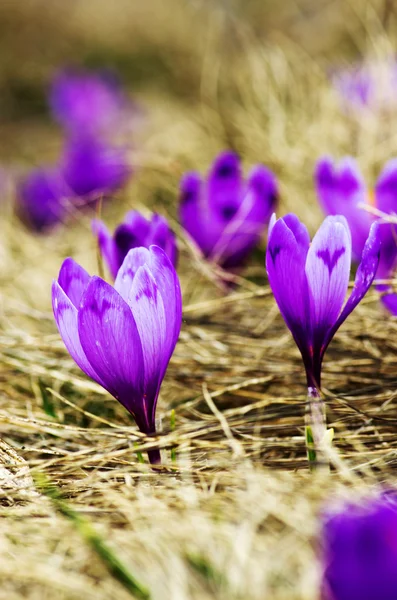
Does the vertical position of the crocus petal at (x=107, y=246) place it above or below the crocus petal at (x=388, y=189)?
below

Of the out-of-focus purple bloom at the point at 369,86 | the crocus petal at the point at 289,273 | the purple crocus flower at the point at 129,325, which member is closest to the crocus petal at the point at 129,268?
the purple crocus flower at the point at 129,325

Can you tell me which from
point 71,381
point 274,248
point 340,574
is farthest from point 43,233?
point 340,574

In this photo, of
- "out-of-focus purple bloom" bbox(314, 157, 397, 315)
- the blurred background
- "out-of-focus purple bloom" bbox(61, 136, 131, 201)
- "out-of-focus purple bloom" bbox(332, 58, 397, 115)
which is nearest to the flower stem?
"out-of-focus purple bloom" bbox(314, 157, 397, 315)

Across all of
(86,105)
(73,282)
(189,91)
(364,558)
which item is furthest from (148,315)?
(189,91)

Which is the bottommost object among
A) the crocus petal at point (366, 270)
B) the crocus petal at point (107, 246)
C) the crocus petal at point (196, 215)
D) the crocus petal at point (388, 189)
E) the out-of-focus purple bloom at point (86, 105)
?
the crocus petal at point (366, 270)

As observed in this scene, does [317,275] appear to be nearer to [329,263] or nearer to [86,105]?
[329,263]

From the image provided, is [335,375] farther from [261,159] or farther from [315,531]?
[261,159]

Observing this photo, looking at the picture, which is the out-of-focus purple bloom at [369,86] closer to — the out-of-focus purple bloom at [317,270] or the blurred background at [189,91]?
the blurred background at [189,91]
